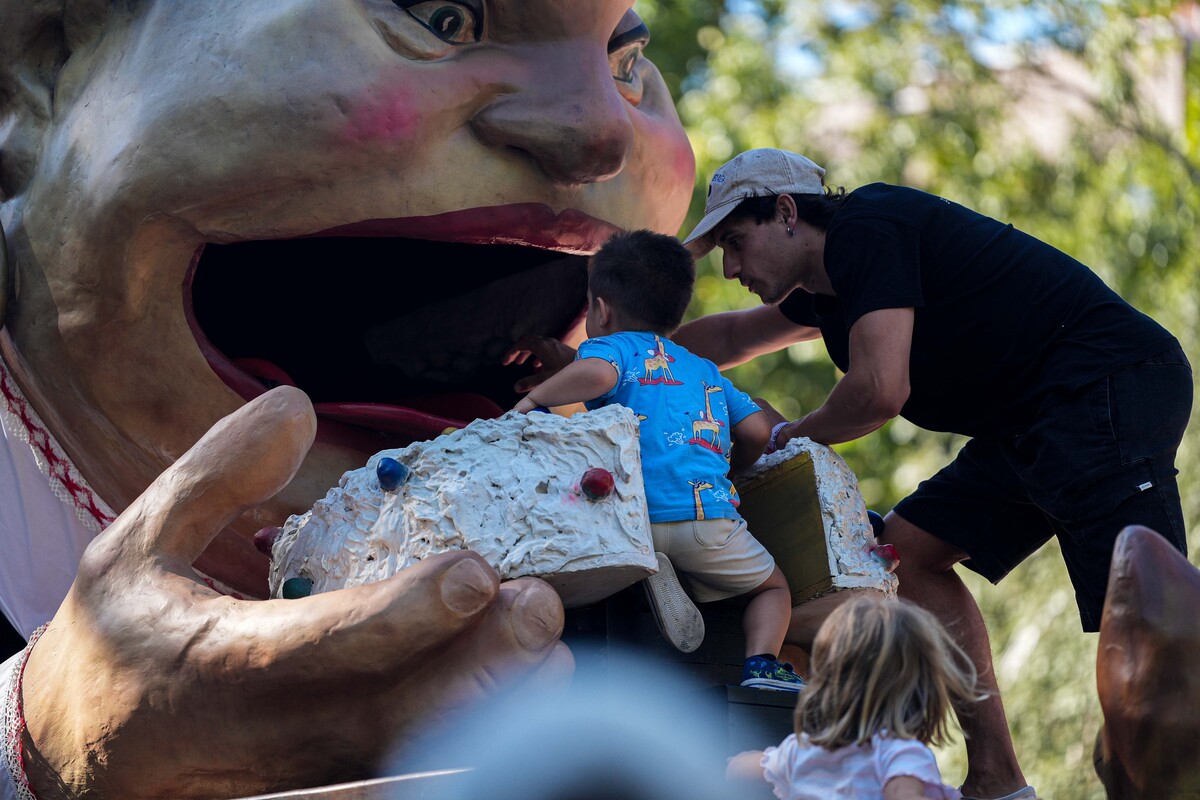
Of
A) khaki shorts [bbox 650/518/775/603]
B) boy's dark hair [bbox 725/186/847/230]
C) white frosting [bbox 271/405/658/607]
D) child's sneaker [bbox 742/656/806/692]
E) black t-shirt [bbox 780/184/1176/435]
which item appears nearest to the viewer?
white frosting [bbox 271/405/658/607]

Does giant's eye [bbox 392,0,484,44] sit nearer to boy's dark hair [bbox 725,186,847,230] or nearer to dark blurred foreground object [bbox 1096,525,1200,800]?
boy's dark hair [bbox 725,186,847,230]

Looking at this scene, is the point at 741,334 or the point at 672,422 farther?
the point at 741,334

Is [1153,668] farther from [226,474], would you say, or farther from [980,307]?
[226,474]

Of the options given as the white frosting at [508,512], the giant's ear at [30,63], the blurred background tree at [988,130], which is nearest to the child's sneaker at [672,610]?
the white frosting at [508,512]

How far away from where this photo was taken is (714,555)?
2512 mm

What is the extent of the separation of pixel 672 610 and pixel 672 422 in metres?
0.32

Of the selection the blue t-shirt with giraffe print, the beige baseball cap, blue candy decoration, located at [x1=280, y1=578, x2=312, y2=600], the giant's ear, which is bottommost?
blue candy decoration, located at [x1=280, y1=578, x2=312, y2=600]

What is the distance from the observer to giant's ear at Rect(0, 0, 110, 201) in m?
2.94

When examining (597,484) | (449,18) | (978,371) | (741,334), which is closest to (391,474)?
(597,484)

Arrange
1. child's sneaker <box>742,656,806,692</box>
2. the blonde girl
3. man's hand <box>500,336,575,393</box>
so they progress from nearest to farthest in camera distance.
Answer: the blonde girl, child's sneaker <box>742,656,806,692</box>, man's hand <box>500,336,575,393</box>

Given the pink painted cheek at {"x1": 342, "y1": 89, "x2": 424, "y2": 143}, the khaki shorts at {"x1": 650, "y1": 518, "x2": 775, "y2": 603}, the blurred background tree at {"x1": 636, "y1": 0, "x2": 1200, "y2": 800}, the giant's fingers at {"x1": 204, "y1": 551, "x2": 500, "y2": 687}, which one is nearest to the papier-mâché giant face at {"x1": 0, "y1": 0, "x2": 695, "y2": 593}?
the pink painted cheek at {"x1": 342, "y1": 89, "x2": 424, "y2": 143}

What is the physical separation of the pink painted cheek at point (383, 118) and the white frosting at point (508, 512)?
0.58 m

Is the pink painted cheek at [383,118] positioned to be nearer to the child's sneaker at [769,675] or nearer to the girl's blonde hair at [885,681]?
the child's sneaker at [769,675]

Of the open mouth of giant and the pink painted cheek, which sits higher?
the pink painted cheek
